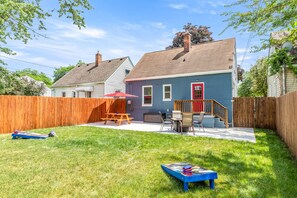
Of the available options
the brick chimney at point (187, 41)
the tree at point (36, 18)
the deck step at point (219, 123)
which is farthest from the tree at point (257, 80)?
the tree at point (36, 18)

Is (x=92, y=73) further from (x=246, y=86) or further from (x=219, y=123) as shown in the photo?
(x=246, y=86)

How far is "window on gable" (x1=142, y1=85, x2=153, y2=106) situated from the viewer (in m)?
14.1

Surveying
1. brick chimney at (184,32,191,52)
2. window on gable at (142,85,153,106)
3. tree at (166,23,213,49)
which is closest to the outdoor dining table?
window on gable at (142,85,153,106)

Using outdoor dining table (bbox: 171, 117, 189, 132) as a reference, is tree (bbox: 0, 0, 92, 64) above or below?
above

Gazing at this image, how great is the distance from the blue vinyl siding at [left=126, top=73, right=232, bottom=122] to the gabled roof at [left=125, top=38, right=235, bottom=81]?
44 centimetres

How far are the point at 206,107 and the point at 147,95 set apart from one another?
15.5 ft

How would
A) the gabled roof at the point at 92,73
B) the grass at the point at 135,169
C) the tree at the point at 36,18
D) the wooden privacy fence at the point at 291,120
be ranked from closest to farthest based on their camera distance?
the grass at the point at 135,169, the wooden privacy fence at the point at 291,120, the tree at the point at 36,18, the gabled roof at the point at 92,73

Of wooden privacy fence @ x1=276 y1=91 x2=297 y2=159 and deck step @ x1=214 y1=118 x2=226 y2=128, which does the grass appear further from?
deck step @ x1=214 y1=118 x2=226 y2=128

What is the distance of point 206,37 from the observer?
978 inches

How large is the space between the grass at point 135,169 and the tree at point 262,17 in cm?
361

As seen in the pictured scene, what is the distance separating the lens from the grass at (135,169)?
9.49ft

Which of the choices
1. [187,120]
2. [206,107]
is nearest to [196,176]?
[187,120]

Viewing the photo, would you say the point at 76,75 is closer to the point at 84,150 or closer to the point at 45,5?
the point at 45,5

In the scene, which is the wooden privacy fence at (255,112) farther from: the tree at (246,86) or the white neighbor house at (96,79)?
the tree at (246,86)
